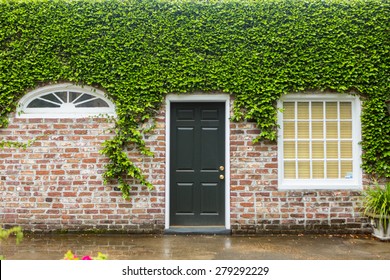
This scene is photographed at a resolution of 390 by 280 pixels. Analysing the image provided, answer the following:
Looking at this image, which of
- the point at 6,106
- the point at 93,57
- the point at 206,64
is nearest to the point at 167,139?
the point at 206,64

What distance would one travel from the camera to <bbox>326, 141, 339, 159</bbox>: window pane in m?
7.10

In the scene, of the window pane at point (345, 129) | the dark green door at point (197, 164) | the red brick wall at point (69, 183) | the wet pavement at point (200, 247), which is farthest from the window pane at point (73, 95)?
the window pane at point (345, 129)

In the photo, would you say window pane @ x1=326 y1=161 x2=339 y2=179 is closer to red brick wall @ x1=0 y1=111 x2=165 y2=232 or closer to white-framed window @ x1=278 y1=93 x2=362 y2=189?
white-framed window @ x1=278 y1=93 x2=362 y2=189

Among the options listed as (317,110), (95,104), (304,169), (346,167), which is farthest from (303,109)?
(95,104)

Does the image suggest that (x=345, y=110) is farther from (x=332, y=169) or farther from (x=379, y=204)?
(x=379, y=204)

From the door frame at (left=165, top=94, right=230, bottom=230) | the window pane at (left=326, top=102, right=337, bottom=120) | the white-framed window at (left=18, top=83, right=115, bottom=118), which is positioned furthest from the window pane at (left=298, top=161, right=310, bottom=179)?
the white-framed window at (left=18, top=83, right=115, bottom=118)

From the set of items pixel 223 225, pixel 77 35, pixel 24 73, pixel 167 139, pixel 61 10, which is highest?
pixel 61 10

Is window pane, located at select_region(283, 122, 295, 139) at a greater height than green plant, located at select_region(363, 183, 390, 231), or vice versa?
window pane, located at select_region(283, 122, 295, 139)

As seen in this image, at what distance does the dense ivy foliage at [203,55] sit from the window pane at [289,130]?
0.89 feet

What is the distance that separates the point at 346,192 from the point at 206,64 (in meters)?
3.40

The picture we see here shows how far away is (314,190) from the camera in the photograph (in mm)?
6938

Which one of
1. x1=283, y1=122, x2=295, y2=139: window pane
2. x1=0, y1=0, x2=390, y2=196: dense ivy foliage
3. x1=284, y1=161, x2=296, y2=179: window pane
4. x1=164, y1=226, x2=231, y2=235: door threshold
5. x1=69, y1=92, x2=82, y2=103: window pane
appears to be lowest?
x1=164, y1=226, x2=231, y2=235: door threshold

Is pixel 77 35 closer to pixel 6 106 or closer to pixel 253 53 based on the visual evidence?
pixel 6 106

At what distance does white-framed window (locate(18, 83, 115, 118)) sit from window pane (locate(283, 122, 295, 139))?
3.15m
